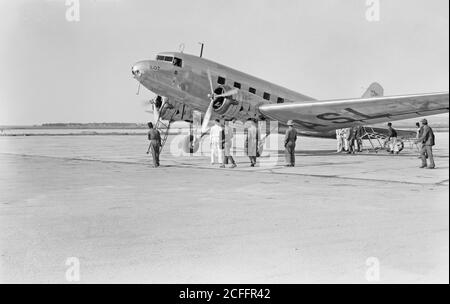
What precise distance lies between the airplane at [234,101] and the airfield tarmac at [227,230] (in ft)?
24.6

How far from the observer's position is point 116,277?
4129 mm

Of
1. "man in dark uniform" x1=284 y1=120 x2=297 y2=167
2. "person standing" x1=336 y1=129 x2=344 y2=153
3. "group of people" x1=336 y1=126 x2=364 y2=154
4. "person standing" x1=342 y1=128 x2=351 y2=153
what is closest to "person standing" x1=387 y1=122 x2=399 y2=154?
"group of people" x1=336 y1=126 x2=364 y2=154

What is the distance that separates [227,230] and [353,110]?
14849 mm

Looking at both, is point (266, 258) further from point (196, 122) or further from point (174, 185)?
point (196, 122)

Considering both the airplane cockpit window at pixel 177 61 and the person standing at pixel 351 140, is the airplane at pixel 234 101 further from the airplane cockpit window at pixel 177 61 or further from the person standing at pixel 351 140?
the person standing at pixel 351 140

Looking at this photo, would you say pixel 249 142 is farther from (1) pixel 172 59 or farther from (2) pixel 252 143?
(1) pixel 172 59

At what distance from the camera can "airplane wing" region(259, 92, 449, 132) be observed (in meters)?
17.5

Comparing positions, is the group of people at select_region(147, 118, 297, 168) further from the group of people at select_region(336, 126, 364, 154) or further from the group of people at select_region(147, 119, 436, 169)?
the group of people at select_region(336, 126, 364, 154)

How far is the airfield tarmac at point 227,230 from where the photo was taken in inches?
165

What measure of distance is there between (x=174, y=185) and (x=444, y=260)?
7899 millimetres

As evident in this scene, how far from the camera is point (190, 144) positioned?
71.6 feet

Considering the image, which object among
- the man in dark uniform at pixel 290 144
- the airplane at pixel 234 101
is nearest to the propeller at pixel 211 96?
the airplane at pixel 234 101
